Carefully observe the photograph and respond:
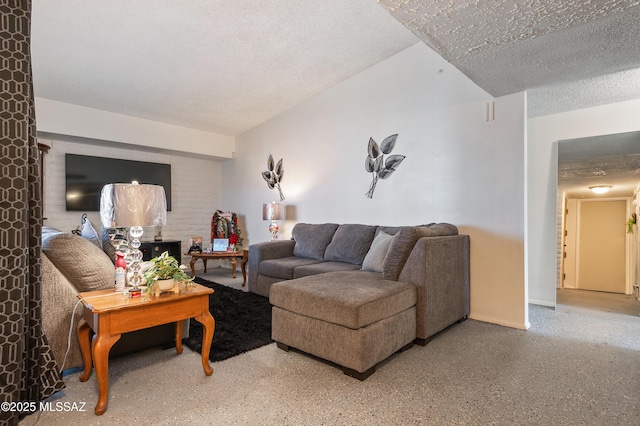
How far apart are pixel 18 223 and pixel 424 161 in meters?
3.30

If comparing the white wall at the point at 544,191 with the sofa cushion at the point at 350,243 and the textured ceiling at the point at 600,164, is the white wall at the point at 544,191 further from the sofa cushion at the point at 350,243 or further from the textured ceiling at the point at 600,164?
the sofa cushion at the point at 350,243

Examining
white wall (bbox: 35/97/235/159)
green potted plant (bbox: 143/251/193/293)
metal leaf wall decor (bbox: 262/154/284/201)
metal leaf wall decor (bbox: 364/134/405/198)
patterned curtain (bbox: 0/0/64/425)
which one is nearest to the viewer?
patterned curtain (bbox: 0/0/64/425)

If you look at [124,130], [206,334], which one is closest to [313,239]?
[206,334]

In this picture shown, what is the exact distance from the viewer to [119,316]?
64.5 inches

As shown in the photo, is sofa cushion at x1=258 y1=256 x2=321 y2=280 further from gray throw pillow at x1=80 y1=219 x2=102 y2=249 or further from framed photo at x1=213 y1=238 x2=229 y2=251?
gray throw pillow at x1=80 y1=219 x2=102 y2=249

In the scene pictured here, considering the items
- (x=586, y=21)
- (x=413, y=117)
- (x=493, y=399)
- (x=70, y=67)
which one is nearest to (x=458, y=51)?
(x=586, y=21)

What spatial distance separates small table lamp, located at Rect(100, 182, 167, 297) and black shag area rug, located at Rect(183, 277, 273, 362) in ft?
2.63

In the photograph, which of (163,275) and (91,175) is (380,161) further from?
(91,175)

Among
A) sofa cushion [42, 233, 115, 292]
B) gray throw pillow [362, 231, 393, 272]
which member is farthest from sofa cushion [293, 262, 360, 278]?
sofa cushion [42, 233, 115, 292]

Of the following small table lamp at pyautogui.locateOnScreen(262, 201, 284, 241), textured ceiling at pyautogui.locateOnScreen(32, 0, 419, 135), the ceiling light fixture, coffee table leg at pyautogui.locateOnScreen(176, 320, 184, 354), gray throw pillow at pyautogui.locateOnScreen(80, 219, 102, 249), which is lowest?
coffee table leg at pyautogui.locateOnScreen(176, 320, 184, 354)

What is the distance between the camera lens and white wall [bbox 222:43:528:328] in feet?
9.72

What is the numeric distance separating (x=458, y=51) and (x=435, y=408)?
85.3 inches

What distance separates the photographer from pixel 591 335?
2658mm

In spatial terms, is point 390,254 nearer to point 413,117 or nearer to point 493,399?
point 493,399
